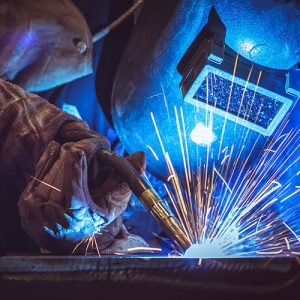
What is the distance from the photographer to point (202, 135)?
2.14 m

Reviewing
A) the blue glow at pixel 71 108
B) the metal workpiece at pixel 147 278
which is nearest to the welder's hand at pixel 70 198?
the metal workpiece at pixel 147 278

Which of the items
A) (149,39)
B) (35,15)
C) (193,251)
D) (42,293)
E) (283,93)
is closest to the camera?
(42,293)

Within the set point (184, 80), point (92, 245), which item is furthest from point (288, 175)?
point (92, 245)

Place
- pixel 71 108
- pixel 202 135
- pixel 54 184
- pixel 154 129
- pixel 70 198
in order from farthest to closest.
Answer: pixel 71 108 → pixel 154 129 → pixel 202 135 → pixel 54 184 → pixel 70 198

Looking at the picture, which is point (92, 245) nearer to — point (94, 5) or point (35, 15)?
point (35, 15)

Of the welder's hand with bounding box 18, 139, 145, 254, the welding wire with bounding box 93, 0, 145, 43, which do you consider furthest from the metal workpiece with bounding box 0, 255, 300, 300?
the welding wire with bounding box 93, 0, 145, 43

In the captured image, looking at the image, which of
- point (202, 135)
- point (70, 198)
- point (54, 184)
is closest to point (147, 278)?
point (70, 198)

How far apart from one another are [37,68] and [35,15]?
321mm

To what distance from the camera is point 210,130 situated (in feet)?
6.94

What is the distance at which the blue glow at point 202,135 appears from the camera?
6.92 ft

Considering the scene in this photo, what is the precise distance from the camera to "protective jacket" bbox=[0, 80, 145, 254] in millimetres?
1293

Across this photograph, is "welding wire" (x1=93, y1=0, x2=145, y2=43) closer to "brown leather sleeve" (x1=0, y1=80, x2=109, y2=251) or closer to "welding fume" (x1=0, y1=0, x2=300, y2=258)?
"welding fume" (x1=0, y1=0, x2=300, y2=258)

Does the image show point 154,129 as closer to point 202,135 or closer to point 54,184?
point 202,135

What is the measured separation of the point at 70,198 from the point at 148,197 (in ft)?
0.81
